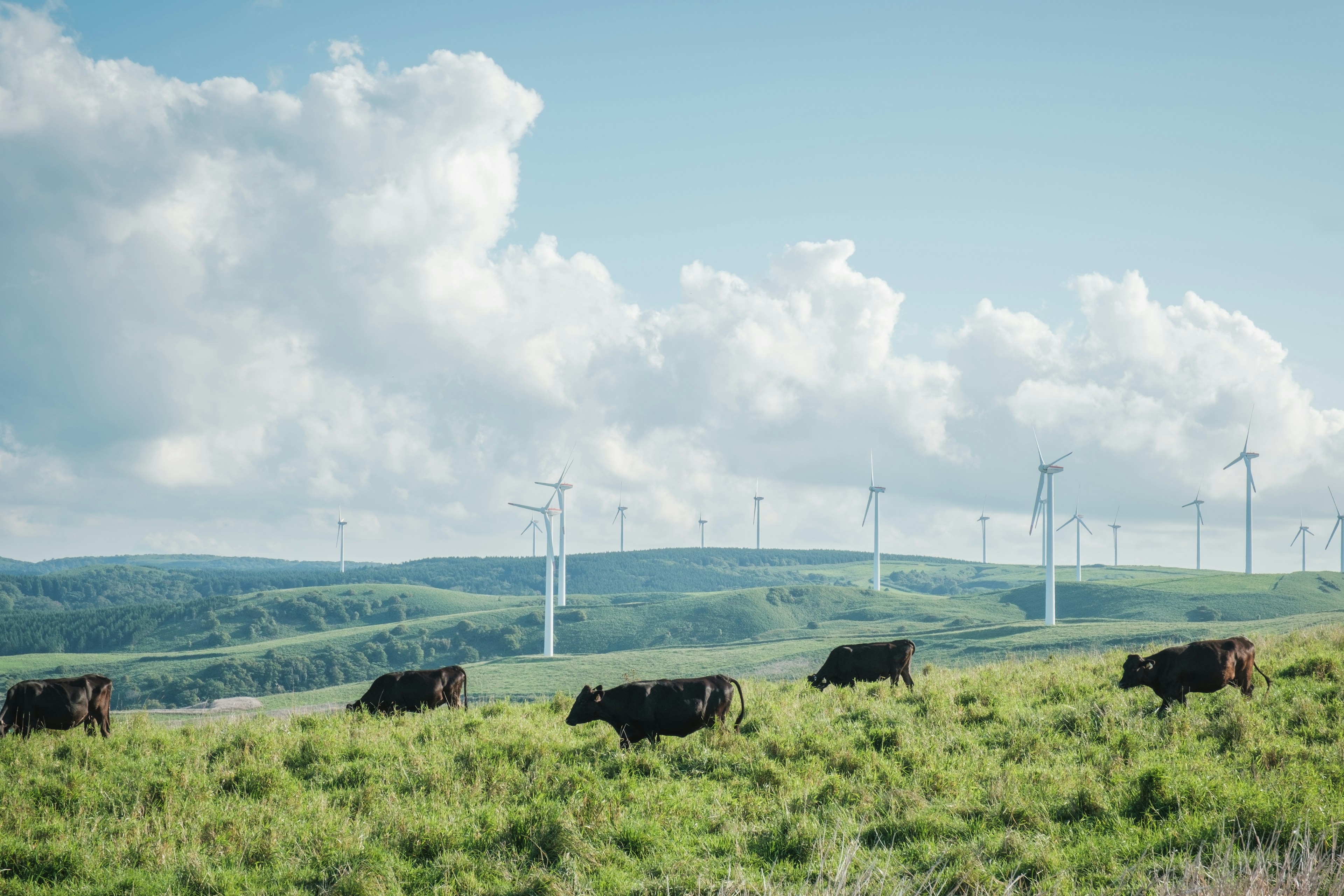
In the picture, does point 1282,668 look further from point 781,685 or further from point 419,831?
point 419,831

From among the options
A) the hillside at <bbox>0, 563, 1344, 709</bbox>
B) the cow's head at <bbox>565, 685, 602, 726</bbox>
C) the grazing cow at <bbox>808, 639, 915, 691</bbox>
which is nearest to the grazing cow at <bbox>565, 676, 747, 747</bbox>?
the cow's head at <bbox>565, 685, 602, 726</bbox>

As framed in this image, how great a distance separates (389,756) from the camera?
15.4 metres

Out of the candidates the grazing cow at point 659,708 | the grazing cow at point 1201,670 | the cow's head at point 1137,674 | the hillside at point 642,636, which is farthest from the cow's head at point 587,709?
the hillside at point 642,636

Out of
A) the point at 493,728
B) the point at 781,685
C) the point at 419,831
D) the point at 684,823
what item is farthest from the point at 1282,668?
the point at 419,831

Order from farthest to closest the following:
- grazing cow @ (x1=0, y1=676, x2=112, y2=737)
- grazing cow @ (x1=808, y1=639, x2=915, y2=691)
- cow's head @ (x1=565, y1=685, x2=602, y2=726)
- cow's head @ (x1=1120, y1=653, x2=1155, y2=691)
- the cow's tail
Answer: grazing cow @ (x1=808, y1=639, x2=915, y2=691)
grazing cow @ (x1=0, y1=676, x2=112, y2=737)
cow's head @ (x1=1120, y1=653, x2=1155, y2=691)
cow's head @ (x1=565, y1=685, x2=602, y2=726)
the cow's tail

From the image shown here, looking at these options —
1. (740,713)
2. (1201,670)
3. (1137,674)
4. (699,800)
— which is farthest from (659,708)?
(1201,670)

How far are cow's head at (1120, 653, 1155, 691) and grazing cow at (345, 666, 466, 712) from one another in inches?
540

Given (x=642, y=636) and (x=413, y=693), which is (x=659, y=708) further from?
(x=642, y=636)

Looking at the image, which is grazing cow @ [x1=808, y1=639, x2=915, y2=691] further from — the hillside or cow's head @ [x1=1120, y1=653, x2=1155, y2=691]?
the hillside

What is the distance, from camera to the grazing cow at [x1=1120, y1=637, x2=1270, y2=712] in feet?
53.5

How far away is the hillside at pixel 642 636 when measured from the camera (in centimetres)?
9544

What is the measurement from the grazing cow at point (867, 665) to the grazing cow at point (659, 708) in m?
6.13

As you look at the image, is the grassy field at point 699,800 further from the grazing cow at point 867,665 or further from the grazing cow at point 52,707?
the grazing cow at point 867,665

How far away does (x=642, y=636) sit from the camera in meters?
167
